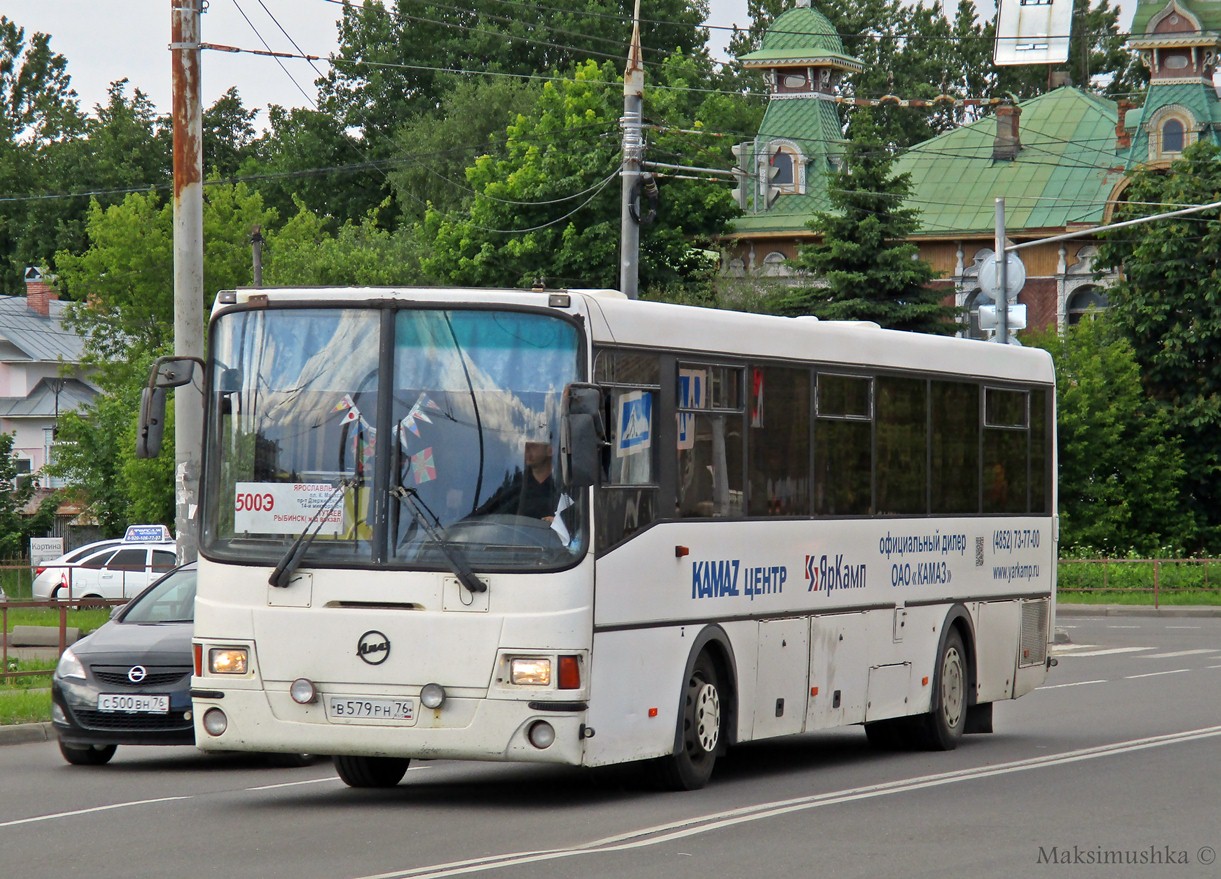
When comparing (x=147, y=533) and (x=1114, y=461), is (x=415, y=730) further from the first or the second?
(x=1114, y=461)

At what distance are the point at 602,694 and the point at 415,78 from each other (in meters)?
73.2

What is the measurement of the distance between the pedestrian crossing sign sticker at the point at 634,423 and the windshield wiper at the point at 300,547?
62.9 inches

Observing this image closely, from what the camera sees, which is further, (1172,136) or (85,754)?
(1172,136)

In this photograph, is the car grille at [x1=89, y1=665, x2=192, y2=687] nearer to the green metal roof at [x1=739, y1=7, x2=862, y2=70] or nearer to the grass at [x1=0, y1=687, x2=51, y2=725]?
the grass at [x1=0, y1=687, x2=51, y2=725]

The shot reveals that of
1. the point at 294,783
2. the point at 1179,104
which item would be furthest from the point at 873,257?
the point at 294,783

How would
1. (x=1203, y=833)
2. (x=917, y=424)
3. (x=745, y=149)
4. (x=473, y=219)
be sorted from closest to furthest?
1. (x=1203, y=833)
2. (x=917, y=424)
3. (x=473, y=219)
4. (x=745, y=149)

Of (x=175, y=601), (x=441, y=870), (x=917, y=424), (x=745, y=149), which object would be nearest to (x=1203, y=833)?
(x=441, y=870)

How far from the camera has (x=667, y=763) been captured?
1220 centimetres

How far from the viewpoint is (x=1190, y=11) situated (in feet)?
244

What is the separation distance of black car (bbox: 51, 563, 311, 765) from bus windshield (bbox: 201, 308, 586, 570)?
364 centimetres

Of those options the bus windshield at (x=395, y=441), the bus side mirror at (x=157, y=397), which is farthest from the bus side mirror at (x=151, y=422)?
the bus windshield at (x=395, y=441)

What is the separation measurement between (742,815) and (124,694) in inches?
222

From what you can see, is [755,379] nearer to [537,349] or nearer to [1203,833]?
[537,349]

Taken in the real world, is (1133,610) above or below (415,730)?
below
